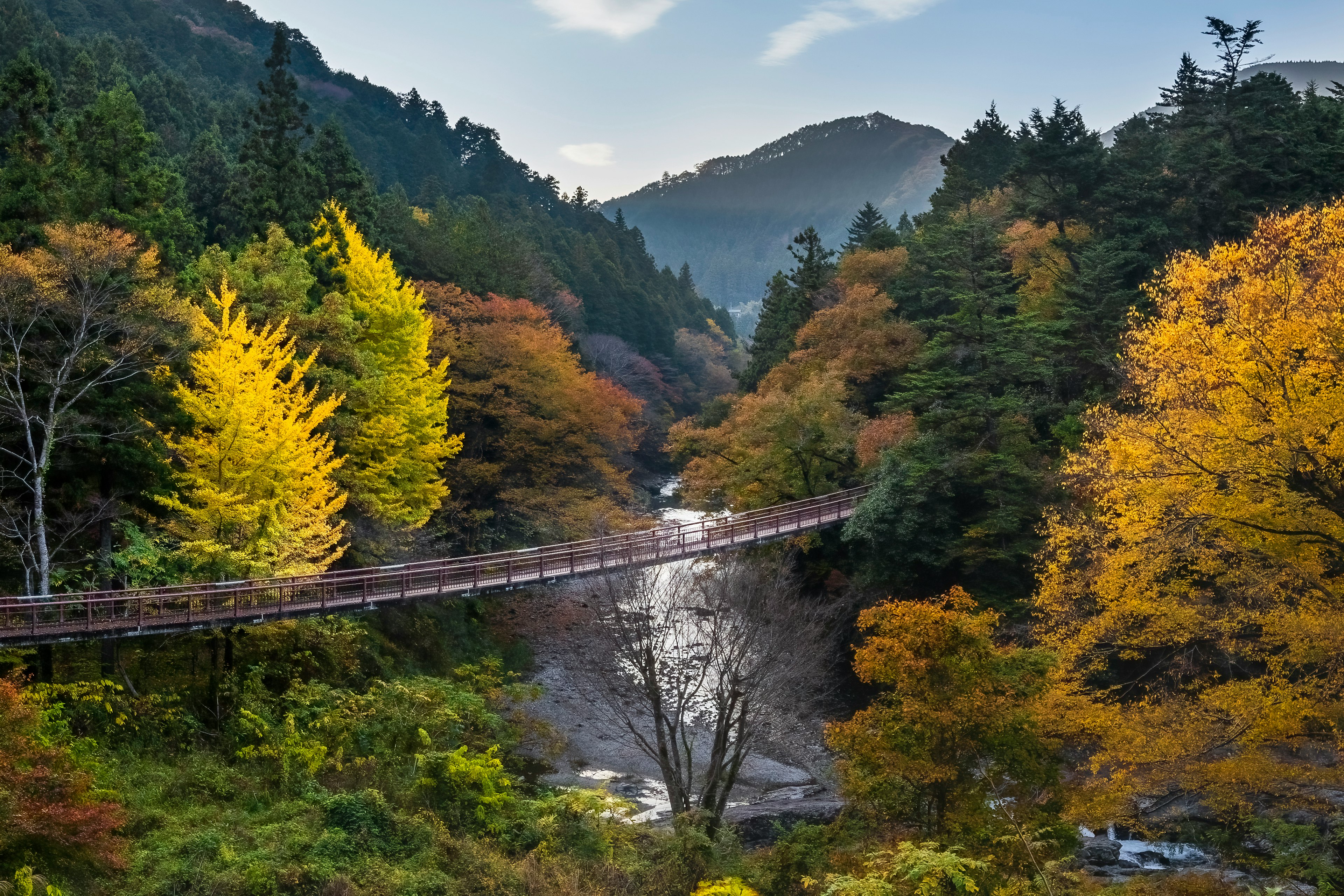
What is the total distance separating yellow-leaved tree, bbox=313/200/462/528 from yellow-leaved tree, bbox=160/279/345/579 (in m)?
6.65

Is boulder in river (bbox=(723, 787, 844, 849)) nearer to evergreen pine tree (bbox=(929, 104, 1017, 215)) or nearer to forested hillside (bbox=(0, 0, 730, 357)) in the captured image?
forested hillside (bbox=(0, 0, 730, 357))

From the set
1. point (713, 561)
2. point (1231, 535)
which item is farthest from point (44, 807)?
point (713, 561)

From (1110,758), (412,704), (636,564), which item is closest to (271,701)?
(412,704)

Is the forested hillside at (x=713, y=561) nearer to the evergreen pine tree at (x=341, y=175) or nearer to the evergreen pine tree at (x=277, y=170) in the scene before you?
the evergreen pine tree at (x=277, y=170)

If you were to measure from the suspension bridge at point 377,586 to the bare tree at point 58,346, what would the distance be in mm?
1278

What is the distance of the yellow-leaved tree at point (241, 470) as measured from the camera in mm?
18391

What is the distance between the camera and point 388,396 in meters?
29.1

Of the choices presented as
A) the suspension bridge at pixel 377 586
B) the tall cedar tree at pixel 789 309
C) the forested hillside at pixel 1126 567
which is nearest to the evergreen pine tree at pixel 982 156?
the tall cedar tree at pixel 789 309

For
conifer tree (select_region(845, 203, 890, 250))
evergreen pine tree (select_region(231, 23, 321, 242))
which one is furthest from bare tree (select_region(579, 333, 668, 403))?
evergreen pine tree (select_region(231, 23, 321, 242))

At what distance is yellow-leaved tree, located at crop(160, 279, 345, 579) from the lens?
18.4m

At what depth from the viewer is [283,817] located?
13.6m

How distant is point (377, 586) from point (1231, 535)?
17202mm

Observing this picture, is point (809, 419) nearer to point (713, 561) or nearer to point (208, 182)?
point (713, 561)

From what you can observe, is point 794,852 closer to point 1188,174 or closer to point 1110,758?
point 1110,758
